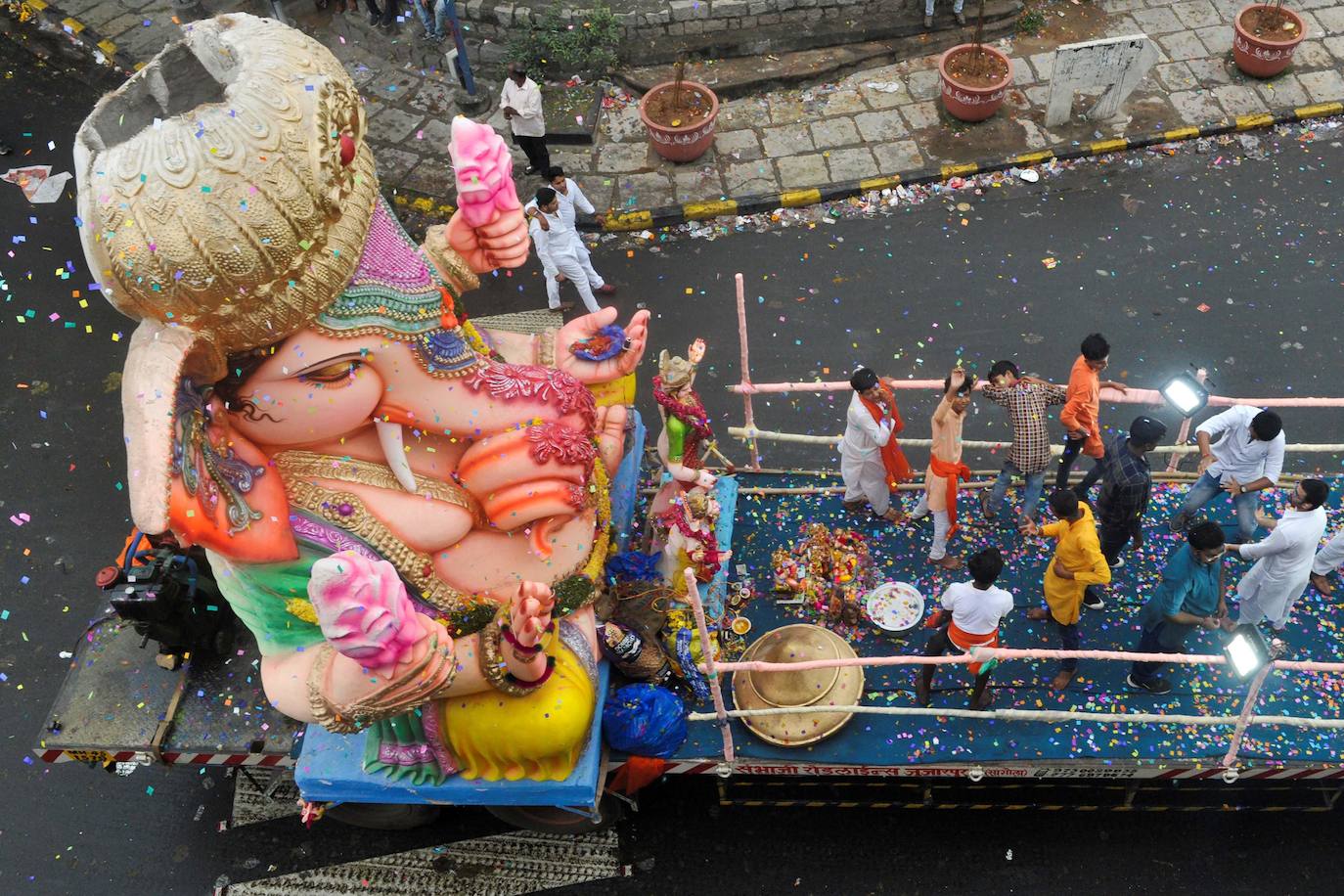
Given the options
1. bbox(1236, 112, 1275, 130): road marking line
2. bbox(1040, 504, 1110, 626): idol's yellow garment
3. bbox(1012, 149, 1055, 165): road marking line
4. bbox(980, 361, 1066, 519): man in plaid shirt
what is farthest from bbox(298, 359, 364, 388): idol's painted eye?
bbox(1236, 112, 1275, 130): road marking line

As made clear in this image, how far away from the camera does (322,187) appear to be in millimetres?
4730

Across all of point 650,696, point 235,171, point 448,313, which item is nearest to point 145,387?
point 235,171

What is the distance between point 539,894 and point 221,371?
3.86m

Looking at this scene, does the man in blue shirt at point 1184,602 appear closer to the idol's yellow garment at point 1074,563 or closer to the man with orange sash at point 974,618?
the idol's yellow garment at point 1074,563

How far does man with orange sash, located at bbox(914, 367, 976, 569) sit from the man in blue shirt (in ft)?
4.14

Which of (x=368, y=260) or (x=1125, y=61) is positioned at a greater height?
(x=368, y=260)

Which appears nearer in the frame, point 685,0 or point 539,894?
point 539,894

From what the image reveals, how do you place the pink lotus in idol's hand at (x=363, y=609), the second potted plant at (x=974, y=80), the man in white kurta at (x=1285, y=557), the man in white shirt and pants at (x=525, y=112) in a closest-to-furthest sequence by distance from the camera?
the pink lotus in idol's hand at (x=363, y=609) < the man in white kurta at (x=1285, y=557) < the man in white shirt and pants at (x=525, y=112) < the second potted plant at (x=974, y=80)

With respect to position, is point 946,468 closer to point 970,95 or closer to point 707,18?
point 970,95

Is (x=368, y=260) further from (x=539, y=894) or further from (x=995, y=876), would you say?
(x=995, y=876)

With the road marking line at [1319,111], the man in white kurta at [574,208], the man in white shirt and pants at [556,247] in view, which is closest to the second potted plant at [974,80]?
the road marking line at [1319,111]

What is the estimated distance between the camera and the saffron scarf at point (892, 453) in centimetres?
700

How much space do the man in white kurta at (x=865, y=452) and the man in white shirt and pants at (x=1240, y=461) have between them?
195 centimetres

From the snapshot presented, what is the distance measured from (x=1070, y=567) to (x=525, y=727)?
314cm
